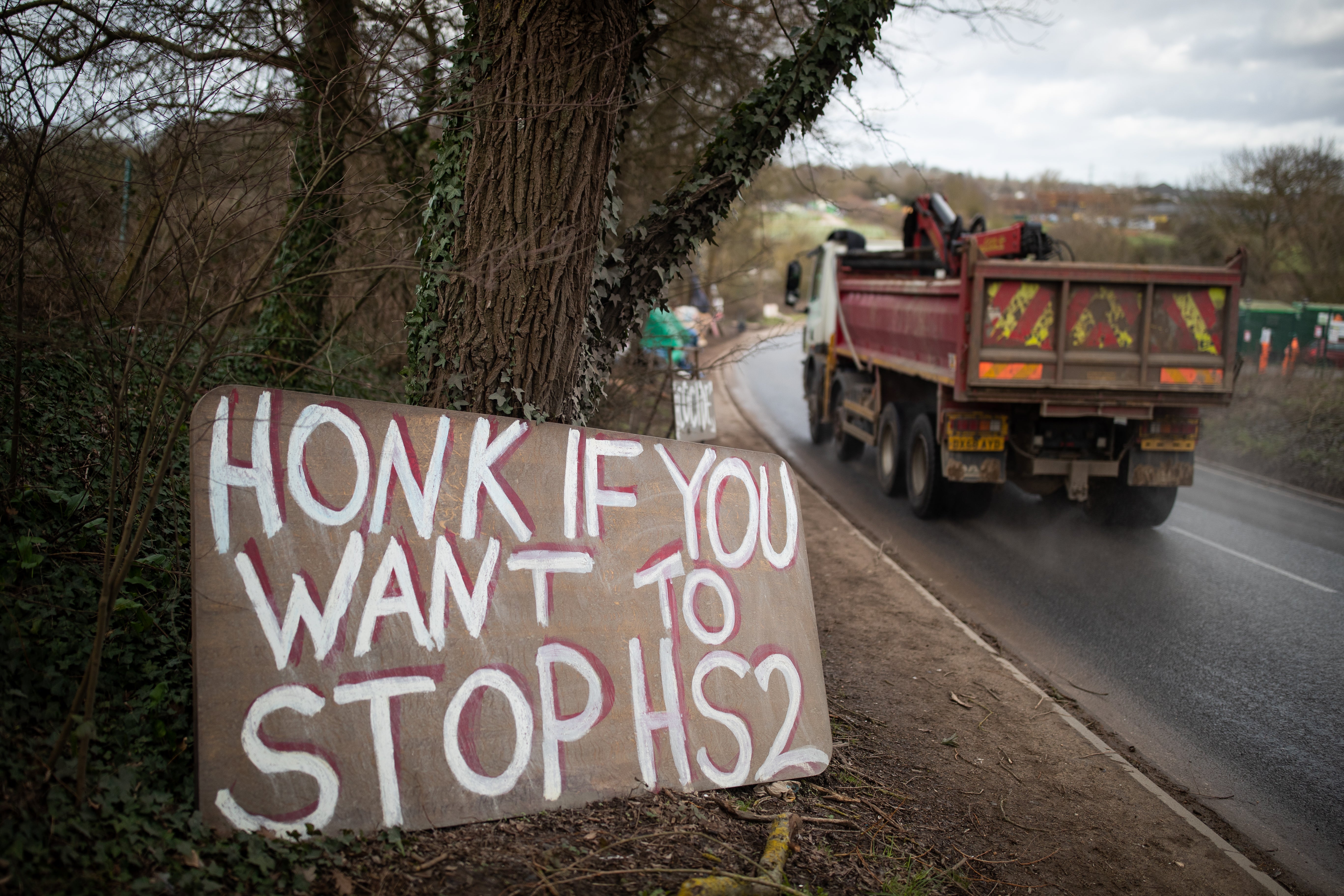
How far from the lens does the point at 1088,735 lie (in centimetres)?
454

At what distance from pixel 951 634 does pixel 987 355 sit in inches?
122

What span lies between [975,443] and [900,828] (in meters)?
5.52

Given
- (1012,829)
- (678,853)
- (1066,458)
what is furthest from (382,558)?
(1066,458)

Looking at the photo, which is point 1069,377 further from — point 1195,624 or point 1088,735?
point 1088,735

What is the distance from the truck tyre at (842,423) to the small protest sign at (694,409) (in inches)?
152

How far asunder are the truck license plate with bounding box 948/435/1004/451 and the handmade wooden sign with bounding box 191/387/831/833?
505 centimetres

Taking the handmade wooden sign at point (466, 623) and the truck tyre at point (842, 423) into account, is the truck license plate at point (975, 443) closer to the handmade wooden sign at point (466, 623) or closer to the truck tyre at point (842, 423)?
the truck tyre at point (842, 423)

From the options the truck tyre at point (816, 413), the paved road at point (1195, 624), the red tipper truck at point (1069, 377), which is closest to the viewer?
the paved road at point (1195, 624)

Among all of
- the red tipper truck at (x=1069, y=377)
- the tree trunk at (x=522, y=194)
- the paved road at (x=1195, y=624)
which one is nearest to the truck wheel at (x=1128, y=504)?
the red tipper truck at (x=1069, y=377)

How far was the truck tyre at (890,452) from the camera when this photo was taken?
991cm

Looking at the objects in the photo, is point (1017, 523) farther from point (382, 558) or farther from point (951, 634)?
point (382, 558)

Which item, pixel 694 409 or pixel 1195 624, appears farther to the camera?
pixel 694 409

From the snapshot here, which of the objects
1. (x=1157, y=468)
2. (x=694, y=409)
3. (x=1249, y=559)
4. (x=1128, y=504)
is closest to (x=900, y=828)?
(x=694, y=409)

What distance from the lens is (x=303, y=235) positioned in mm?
7113
